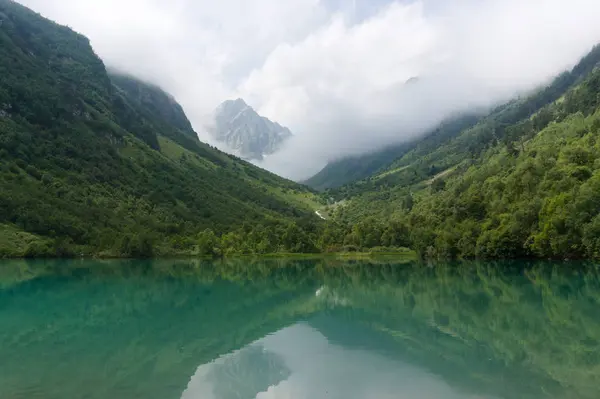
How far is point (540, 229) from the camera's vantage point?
320 feet

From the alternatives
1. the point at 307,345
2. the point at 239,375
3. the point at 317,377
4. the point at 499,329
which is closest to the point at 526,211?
the point at 499,329

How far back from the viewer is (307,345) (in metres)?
27.9

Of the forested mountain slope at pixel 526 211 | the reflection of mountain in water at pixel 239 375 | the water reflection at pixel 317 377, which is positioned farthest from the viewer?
the forested mountain slope at pixel 526 211

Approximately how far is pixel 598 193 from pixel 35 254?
134454mm

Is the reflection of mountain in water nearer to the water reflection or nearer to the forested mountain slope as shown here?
the water reflection

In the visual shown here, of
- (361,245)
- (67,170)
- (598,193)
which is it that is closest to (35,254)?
(67,170)

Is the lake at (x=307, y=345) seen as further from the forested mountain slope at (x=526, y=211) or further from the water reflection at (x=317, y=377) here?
the forested mountain slope at (x=526, y=211)

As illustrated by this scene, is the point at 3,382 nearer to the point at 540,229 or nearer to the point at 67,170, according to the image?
the point at 540,229

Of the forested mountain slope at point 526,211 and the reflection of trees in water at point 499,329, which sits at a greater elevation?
the forested mountain slope at point 526,211

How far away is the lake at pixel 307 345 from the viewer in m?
19.2

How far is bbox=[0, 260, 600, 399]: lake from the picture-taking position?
63.1 feet

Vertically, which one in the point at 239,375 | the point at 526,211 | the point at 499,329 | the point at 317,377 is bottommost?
the point at 499,329

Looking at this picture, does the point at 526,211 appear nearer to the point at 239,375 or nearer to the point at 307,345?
the point at 307,345

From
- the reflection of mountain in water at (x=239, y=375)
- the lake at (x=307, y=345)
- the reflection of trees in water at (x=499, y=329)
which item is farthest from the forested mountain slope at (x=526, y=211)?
the reflection of mountain in water at (x=239, y=375)
